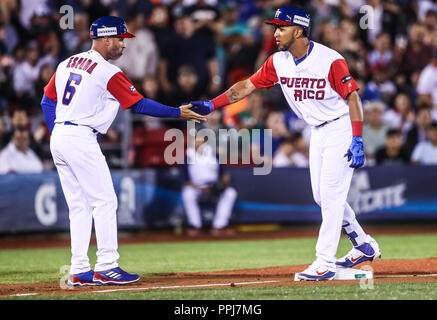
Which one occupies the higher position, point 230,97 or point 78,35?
point 78,35

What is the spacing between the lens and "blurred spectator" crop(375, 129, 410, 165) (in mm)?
15203

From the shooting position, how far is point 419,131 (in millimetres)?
15492

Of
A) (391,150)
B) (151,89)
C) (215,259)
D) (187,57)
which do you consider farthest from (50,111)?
(391,150)

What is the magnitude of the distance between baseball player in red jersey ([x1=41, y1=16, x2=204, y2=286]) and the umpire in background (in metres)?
6.69

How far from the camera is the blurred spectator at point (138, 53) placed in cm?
1530

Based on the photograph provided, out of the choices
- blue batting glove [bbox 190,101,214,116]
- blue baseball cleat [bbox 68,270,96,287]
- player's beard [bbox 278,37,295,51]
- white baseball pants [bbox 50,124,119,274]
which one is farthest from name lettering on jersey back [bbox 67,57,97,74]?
blue baseball cleat [bbox 68,270,96,287]

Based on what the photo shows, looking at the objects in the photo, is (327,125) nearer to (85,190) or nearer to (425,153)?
(85,190)

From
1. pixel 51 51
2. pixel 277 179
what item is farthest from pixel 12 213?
pixel 277 179

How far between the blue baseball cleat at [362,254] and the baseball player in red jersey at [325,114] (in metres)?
0.81

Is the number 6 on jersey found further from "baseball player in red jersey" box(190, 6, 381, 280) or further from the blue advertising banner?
the blue advertising banner

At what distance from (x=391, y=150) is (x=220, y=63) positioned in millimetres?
3965

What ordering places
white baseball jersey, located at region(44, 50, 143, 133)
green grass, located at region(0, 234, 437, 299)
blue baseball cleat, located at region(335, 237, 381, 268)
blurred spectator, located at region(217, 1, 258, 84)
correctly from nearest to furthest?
green grass, located at region(0, 234, 437, 299), white baseball jersey, located at region(44, 50, 143, 133), blue baseball cleat, located at region(335, 237, 381, 268), blurred spectator, located at region(217, 1, 258, 84)

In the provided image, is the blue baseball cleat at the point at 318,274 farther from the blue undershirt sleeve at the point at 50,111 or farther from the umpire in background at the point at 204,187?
the umpire in background at the point at 204,187
